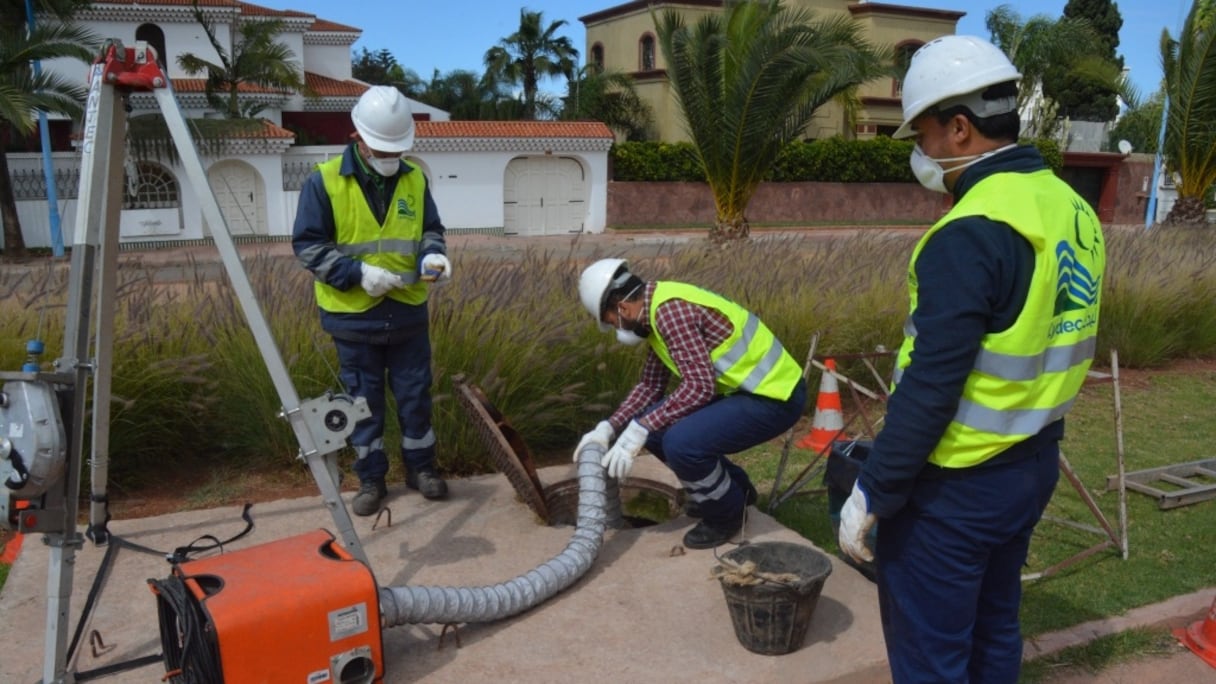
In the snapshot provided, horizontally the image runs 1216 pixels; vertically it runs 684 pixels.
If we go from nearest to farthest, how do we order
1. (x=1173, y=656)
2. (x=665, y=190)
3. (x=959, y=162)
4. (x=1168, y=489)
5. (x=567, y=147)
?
(x=959, y=162), (x=1173, y=656), (x=1168, y=489), (x=567, y=147), (x=665, y=190)

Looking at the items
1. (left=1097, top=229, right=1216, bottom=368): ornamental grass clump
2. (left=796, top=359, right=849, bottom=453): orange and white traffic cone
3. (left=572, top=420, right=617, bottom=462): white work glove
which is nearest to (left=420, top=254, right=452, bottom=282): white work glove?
(left=572, top=420, right=617, bottom=462): white work glove

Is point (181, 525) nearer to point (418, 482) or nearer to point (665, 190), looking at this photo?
point (418, 482)

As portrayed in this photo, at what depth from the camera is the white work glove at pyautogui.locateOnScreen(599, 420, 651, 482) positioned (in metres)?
3.74

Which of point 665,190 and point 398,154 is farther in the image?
point 665,190

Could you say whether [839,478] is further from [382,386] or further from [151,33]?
[151,33]

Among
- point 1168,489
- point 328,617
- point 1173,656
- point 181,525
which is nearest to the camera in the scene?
point 328,617

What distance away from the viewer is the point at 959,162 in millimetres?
2242

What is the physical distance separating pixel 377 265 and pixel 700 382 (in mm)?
1550

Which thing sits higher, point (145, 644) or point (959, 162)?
point (959, 162)

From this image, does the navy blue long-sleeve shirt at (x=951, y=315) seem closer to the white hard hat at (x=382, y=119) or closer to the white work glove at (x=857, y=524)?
the white work glove at (x=857, y=524)

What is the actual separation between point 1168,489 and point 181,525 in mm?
5199

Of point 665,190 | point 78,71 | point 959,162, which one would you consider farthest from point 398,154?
point 78,71

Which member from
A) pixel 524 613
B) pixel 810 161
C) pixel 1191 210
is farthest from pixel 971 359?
pixel 810 161

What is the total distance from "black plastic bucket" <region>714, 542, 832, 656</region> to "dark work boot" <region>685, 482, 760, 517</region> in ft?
→ 2.41
